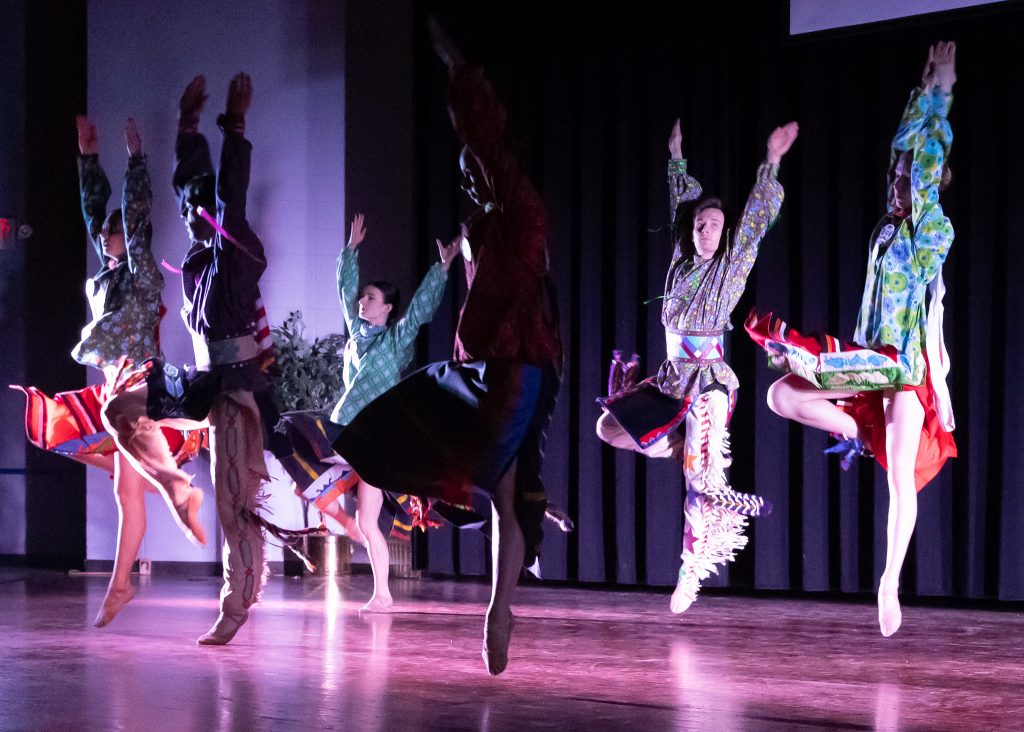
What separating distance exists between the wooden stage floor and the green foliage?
1199mm

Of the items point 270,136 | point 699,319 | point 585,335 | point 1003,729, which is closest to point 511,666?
point 1003,729

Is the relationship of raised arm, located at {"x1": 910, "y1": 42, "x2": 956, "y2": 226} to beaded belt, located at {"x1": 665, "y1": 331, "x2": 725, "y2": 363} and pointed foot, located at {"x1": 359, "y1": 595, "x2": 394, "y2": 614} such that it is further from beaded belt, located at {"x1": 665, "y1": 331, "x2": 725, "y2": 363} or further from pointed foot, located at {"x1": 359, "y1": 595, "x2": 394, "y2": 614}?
pointed foot, located at {"x1": 359, "y1": 595, "x2": 394, "y2": 614}

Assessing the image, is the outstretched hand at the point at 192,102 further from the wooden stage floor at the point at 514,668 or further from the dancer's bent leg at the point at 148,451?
the wooden stage floor at the point at 514,668

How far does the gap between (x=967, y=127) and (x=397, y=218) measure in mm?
3039

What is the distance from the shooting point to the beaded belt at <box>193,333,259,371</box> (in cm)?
395

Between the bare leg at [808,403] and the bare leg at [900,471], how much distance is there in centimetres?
17

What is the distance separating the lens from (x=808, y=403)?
4.40 meters

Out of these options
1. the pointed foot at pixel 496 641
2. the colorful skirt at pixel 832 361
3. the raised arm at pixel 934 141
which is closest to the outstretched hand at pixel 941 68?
the raised arm at pixel 934 141

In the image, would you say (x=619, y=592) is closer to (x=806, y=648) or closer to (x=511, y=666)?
(x=806, y=648)

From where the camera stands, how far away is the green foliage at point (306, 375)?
6.28 meters

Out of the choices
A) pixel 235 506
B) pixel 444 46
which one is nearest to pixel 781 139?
pixel 444 46

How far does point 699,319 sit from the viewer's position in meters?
4.99

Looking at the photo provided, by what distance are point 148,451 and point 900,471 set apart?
8.60 ft

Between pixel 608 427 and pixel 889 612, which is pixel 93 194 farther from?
pixel 889 612
